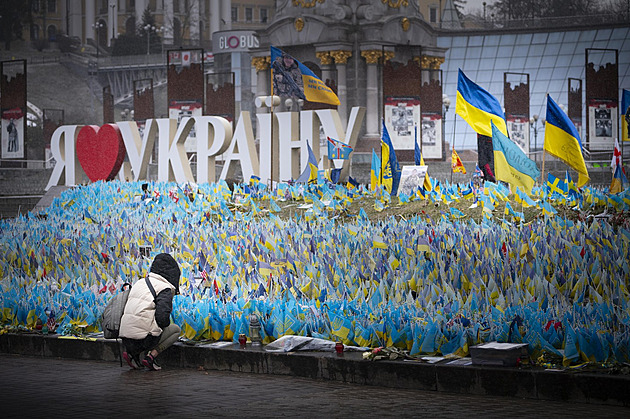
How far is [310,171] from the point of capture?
25.1 m

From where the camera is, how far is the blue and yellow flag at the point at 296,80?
72.9 feet

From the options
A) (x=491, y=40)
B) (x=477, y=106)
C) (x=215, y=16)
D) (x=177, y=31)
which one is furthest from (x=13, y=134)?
(x=477, y=106)

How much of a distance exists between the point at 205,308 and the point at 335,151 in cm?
1502

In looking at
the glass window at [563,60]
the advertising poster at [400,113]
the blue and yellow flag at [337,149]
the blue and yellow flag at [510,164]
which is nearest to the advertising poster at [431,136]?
the advertising poster at [400,113]

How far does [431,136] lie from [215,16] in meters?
38.8

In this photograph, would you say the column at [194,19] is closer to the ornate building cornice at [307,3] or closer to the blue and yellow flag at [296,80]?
the ornate building cornice at [307,3]

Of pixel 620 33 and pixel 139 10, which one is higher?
pixel 139 10

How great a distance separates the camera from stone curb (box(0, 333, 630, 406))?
7.36 m

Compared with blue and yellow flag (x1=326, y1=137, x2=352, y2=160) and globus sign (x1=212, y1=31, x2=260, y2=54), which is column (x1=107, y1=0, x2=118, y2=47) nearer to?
globus sign (x1=212, y1=31, x2=260, y2=54)

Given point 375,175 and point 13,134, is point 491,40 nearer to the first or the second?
point 13,134

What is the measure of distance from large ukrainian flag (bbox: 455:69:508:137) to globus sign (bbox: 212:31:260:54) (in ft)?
190

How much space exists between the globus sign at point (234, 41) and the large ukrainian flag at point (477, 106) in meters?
57.9

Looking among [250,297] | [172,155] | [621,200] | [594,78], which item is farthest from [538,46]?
[250,297]

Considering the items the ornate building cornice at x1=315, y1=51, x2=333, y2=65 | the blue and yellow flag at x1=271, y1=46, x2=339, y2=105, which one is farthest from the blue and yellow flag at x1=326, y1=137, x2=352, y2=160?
the ornate building cornice at x1=315, y1=51, x2=333, y2=65
